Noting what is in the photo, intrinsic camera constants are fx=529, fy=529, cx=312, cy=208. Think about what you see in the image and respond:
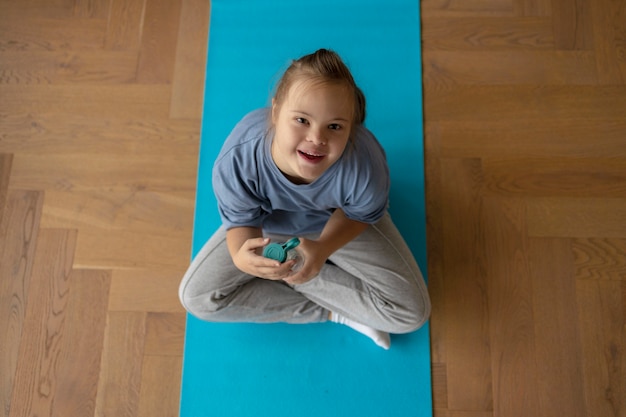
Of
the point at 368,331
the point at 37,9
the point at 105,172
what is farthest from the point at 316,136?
the point at 37,9

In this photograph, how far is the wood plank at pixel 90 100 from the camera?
1.29 meters

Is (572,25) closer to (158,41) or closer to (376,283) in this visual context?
(376,283)

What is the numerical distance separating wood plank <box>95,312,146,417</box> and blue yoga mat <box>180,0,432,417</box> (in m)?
0.11

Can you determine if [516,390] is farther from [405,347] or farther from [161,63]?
[161,63]

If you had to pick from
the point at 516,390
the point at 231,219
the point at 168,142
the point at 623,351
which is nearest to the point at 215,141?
the point at 168,142

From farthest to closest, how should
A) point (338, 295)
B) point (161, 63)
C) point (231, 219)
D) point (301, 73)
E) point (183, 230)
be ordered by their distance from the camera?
point (161, 63) → point (183, 230) → point (338, 295) → point (231, 219) → point (301, 73)

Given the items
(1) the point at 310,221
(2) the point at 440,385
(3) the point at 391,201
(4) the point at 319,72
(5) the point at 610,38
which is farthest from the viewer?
(5) the point at 610,38

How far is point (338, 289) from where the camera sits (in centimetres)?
102

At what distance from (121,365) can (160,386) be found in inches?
3.9

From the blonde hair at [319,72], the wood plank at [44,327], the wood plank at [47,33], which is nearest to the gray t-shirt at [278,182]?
the blonde hair at [319,72]

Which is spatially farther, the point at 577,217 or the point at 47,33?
the point at 47,33

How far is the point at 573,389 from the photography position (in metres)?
1.10

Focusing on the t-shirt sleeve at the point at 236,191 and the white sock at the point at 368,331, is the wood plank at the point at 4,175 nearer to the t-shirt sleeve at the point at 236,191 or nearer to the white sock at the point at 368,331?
the t-shirt sleeve at the point at 236,191

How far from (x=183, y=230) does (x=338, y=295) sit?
40cm
